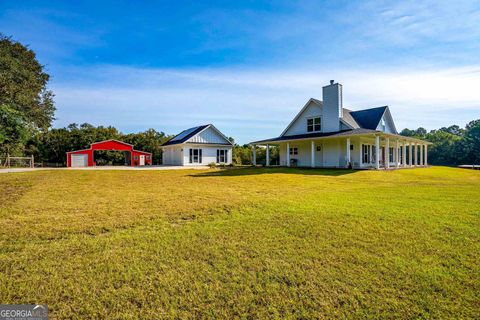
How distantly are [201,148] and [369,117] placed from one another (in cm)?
1780

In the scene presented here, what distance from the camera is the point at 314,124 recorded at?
2438cm

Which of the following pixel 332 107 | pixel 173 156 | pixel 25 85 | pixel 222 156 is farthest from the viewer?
pixel 173 156

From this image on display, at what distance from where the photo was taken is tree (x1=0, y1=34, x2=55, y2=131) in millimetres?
27172

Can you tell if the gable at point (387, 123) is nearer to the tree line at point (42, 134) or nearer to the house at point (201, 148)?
the tree line at point (42, 134)

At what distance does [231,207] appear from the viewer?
6.51 metres

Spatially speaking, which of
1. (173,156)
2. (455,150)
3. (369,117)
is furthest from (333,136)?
(455,150)

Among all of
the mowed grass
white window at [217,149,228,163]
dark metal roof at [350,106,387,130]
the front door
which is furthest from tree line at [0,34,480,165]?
the mowed grass

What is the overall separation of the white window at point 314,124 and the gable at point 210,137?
36.2ft

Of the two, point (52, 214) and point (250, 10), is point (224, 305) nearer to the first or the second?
point (52, 214)

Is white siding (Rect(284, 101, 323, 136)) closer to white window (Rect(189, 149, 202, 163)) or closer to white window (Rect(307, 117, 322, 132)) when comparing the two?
white window (Rect(307, 117, 322, 132))

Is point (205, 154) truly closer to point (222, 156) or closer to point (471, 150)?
point (222, 156)

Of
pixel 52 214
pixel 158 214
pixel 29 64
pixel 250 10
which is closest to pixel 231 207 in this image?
pixel 158 214

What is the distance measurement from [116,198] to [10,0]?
387 inches

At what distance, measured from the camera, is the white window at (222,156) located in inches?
1230
